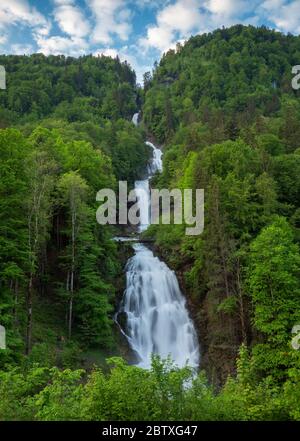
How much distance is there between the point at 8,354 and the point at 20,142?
11475 millimetres

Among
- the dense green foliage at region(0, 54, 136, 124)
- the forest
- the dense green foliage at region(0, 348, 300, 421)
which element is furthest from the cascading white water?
the dense green foliage at region(0, 54, 136, 124)

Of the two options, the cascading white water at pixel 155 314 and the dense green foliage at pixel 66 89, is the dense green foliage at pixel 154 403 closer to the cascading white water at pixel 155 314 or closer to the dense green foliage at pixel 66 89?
the cascading white water at pixel 155 314

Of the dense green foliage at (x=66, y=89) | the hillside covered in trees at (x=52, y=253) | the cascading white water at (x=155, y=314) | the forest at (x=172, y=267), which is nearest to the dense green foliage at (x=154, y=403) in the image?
the forest at (x=172, y=267)

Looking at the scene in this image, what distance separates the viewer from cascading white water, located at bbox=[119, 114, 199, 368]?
95.5 feet

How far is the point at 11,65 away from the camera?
427 feet

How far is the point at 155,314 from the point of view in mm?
31547

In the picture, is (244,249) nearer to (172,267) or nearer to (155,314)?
(155,314)

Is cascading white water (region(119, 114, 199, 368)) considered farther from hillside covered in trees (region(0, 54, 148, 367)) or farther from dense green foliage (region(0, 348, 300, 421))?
dense green foliage (region(0, 348, 300, 421))

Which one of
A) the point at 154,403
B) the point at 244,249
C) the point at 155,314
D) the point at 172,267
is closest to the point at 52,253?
the point at 155,314

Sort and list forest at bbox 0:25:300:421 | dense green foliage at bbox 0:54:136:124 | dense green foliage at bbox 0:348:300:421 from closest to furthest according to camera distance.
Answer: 1. dense green foliage at bbox 0:348:300:421
2. forest at bbox 0:25:300:421
3. dense green foliage at bbox 0:54:136:124

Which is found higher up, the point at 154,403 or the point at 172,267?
the point at 172,267

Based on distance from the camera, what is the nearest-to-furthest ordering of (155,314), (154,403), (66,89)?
(154,403) → (155,314) → (66,89)
